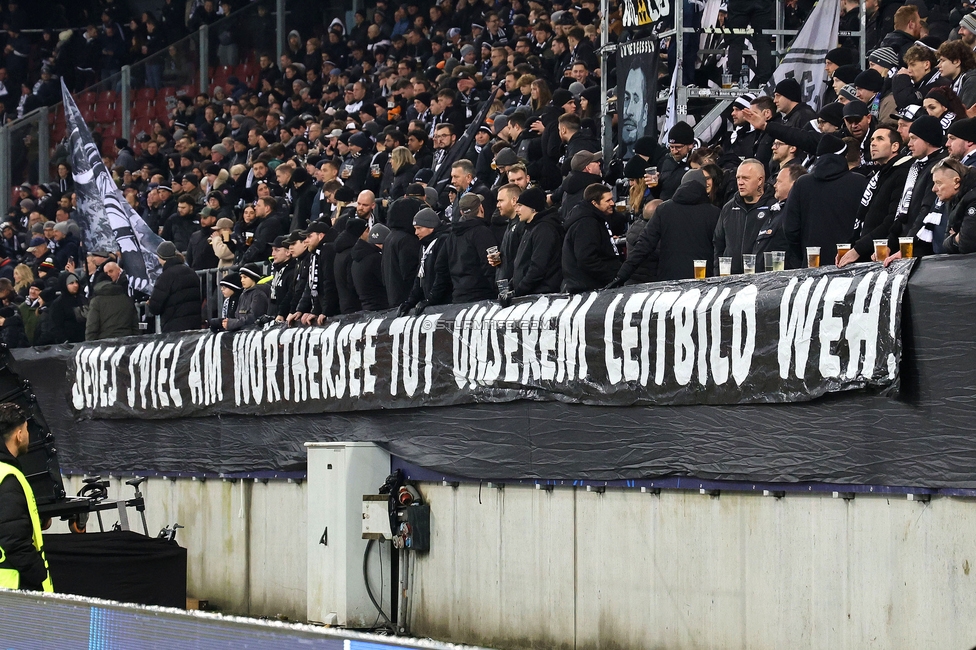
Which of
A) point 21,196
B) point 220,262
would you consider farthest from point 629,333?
point 21,196

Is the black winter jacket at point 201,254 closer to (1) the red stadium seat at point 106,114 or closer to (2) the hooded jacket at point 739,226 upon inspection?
(2) the hooded jacket at point 739,226

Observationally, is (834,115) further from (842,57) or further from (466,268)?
(466,268)

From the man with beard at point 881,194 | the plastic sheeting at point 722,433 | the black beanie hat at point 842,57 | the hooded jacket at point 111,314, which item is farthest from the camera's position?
the hooded jacket at point 111,314

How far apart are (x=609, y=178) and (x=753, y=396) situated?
5.32m

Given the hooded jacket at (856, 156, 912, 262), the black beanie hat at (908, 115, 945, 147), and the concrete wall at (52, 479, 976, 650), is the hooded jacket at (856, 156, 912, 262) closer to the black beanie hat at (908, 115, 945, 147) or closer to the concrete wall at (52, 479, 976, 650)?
the black beanie hat at (908, 115, 945, 147)

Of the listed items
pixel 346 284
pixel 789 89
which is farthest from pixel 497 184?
pixel 789 89

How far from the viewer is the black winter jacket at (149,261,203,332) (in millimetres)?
16406

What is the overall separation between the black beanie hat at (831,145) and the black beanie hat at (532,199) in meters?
2.09

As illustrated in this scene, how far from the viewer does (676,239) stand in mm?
10766

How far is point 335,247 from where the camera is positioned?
1388 cm

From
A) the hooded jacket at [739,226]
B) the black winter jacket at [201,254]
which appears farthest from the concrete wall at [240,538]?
the hooded jacket at [739,226]

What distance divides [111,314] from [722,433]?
30.9 feet

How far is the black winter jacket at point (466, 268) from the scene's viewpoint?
476 inches

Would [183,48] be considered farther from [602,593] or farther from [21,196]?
[602,593]
